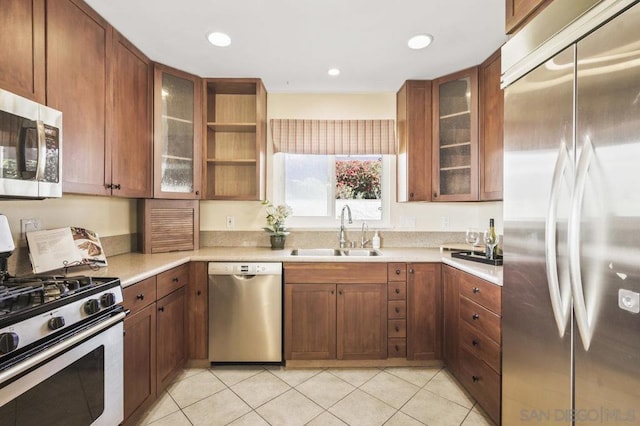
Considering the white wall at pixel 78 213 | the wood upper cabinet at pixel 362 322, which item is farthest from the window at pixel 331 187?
the white wall at pixel 78 213

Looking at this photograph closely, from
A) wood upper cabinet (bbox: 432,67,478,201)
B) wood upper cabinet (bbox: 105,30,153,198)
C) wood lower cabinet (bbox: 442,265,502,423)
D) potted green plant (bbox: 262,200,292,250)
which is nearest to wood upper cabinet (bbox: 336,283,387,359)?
wood lower cabinet (bbox: 442,265,502,423)

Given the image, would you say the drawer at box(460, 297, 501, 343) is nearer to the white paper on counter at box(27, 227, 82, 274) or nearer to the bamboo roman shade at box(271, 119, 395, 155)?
the bamboo roman shade at box(271, 119, 395, 155)

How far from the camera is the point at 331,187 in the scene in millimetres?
3000

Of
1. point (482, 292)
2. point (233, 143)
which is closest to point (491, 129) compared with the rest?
point (482, 292)

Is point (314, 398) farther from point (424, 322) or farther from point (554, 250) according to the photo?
point (554, 250)

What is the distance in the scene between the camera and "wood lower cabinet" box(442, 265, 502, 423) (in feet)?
5.28

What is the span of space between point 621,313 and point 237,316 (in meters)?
2.15

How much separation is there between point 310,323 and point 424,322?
0.90m

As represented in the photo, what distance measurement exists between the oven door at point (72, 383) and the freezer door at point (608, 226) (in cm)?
192

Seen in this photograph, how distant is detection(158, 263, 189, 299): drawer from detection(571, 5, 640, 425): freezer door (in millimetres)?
2150

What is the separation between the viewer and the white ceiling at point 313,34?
170 centimetres

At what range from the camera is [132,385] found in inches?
63.6

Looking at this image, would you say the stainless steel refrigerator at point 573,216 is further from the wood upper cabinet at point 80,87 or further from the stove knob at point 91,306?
the wood upper cabinet at point 80,87

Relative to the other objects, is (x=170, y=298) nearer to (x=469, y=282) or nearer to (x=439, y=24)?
(x=469, y=282)
